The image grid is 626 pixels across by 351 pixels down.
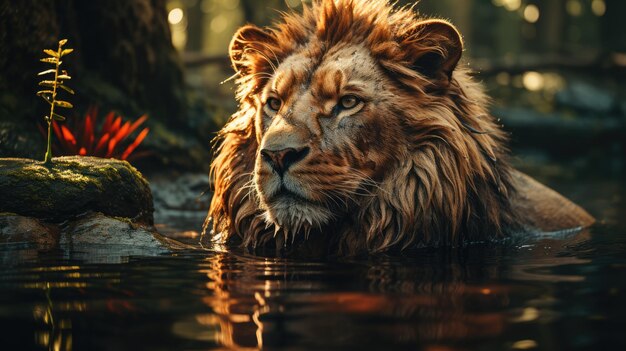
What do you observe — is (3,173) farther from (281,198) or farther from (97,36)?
(97,36)

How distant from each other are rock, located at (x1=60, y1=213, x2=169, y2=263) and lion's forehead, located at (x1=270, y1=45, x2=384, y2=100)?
1298mm

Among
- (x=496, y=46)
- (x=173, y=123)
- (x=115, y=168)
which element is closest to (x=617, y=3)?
(x=496, y=46)

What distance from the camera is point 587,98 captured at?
22875mm

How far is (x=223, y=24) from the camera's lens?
5719 cm

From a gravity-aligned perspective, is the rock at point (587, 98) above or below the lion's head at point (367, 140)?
above

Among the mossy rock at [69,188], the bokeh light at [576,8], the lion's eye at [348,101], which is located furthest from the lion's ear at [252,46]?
the bokeh light at [576,8]

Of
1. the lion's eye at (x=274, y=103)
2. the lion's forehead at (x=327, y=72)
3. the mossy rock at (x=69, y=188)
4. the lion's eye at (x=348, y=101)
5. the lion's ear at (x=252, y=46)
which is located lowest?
the mossy rock at (x=69, y=188)

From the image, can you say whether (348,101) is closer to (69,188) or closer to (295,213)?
(295,213)

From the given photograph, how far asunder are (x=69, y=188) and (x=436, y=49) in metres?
2.53

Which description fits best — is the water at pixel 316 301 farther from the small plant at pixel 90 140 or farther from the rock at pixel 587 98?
the rock at pixel 587 98

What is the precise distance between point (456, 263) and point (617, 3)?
21806 mm

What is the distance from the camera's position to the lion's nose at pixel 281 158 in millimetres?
5223

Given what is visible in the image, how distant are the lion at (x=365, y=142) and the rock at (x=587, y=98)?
16.7 metres

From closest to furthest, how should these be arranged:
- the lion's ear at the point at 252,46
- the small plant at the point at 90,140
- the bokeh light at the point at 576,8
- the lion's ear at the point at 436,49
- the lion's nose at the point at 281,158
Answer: the lion's nose at the point at 281,158
the lion's ear at the point at 436,49
the lion's ear at the point at 252,46
the small plant at the point at 90,140
the bokeh light at the point at 576,8
